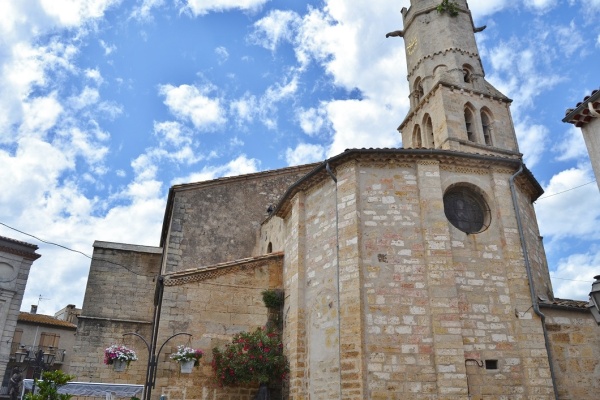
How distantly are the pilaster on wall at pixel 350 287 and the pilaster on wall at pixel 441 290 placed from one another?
1430mm

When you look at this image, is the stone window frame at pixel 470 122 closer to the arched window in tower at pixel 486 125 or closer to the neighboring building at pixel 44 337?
the arched window in tower at pixel 486 125

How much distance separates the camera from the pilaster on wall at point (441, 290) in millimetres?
8961

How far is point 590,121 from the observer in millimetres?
8992

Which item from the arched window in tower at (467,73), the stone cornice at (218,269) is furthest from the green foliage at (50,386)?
the arched window in tower at (467,73)

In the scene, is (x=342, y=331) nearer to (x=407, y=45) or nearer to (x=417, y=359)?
(x=417, y=359)

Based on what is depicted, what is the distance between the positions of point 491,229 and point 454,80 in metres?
10.6

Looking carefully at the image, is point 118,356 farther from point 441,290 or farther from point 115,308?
point 115,308

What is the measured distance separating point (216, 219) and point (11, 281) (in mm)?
10376

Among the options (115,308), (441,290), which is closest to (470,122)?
(441,290)

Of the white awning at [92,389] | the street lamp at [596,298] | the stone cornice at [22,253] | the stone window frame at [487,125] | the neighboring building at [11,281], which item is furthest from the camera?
the stone cornice at [22,253]

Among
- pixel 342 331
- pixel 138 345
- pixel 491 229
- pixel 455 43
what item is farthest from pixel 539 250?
pixel 138 345

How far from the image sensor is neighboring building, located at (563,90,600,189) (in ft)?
28.1

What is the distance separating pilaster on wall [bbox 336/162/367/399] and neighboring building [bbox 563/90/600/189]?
4.50m

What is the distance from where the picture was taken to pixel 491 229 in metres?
10.6
